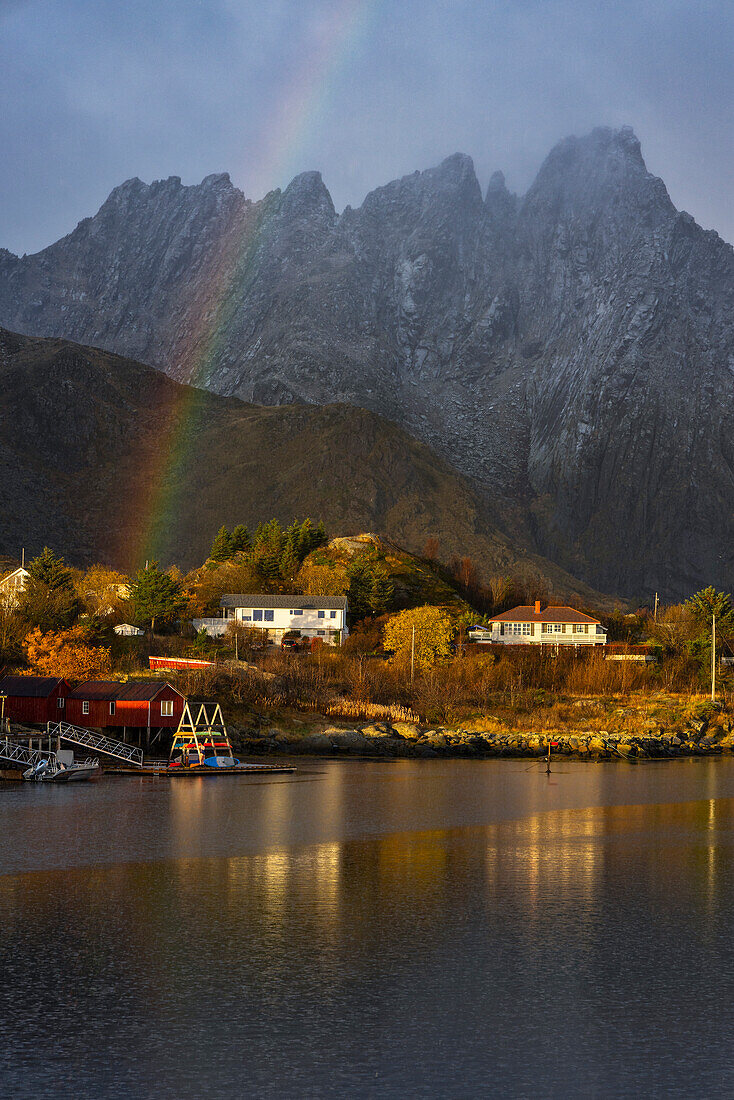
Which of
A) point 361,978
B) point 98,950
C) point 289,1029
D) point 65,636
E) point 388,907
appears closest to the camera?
point 289,1029

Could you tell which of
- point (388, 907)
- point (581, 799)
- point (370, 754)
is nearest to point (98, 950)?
point (388, 907)

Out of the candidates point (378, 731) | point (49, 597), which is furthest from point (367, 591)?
point (378, 731)

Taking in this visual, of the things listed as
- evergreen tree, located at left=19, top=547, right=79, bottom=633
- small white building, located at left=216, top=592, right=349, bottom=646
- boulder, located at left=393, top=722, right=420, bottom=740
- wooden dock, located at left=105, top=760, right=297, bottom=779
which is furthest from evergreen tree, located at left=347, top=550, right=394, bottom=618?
wooden dock, located at left=105, top=760, right=297, bottom=779

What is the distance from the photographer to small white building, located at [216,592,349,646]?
402 feet

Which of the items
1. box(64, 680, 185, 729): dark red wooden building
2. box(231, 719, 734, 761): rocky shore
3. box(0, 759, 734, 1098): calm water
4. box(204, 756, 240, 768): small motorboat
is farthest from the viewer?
box(231, 719, 734, 761): rocky shore

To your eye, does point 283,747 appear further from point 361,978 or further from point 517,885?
point 361,978

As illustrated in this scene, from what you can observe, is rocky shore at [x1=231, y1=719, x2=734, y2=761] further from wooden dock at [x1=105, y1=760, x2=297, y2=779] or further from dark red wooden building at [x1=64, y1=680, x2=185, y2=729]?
wooden dock at [x1=105, y1=760, x2=297, y2=779]

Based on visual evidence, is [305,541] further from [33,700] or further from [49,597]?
[33,700]

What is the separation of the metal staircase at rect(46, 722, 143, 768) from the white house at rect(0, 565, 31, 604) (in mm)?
40994

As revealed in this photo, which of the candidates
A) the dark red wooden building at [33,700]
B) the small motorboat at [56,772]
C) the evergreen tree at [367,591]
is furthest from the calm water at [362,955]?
the evergreen tree at [367,591]

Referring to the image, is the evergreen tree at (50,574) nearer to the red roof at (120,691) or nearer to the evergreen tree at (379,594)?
the evergreen tree at (379,594)

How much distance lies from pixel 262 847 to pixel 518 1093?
2328cm

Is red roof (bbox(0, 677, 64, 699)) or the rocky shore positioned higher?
red roof (bbox(0, 677, 64, 699))

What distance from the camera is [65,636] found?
298ft
